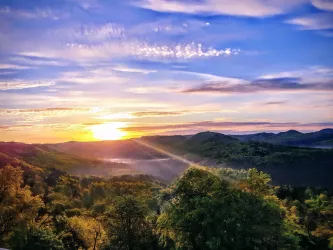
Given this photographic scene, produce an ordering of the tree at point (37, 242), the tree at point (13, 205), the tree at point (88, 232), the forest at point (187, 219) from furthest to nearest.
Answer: the tree at point (88, 232) < the tree at point (13, 205) < the tree at point (37, 242) < the forest at point (187, 219)

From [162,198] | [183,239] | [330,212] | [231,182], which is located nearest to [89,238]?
[162,198]

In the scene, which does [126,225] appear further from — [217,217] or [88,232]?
[217,217]

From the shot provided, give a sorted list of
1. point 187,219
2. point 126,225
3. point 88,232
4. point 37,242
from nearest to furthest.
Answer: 1. point 187,219
2. point 37,242
3. point 126,225
4. point 88,232

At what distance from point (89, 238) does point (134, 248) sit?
46.7 ft

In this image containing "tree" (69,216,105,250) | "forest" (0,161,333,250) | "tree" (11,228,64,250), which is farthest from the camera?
"tree" (69,216,105,250)

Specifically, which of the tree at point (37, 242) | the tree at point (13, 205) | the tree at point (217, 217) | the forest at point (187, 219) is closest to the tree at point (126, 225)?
the forest at point (187, 219)

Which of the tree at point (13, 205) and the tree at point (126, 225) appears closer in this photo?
the tree at point (13, 205)

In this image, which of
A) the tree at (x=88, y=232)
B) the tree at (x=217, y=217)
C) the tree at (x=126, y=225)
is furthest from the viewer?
the tree at (x=88, y=232)

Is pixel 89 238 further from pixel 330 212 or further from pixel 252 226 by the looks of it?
pixel 330 212

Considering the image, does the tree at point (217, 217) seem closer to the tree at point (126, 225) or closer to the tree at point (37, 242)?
the tree at point (126, 225)

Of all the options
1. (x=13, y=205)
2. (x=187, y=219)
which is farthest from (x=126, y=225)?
(x=13, y=205)

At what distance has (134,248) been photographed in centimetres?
4791

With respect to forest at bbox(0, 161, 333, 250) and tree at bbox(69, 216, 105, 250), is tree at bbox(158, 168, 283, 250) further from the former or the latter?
tree at bbox(69, 216, 105, 250)

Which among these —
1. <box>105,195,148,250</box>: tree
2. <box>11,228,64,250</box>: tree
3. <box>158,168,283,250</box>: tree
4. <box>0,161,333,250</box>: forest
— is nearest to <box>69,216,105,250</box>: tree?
<box>0,161,333,250</box>: forest
